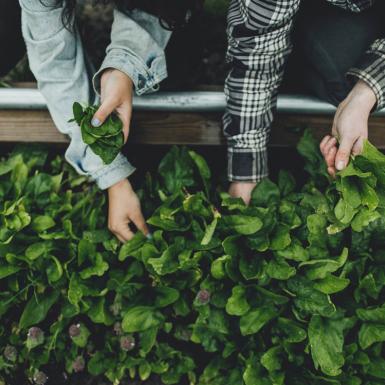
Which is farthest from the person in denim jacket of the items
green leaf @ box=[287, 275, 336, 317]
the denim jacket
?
green leaf @ box=[287, 275, 336, 317]

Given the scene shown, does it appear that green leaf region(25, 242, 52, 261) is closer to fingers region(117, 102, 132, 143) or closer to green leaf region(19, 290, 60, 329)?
green leaf region(19, 290, 60, 329)

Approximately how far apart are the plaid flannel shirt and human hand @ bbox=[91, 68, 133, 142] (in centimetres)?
27

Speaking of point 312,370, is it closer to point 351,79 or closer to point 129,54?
point 351,79

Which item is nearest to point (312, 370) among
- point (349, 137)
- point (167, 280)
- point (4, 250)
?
point (167, 280)

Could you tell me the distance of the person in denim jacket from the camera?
132 centimetres

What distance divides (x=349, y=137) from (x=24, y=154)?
0.97 m

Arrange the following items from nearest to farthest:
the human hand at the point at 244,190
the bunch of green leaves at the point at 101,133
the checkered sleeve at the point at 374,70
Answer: the bunch of green leaves at the point at 101,133
the checkered sleeve at the point at 374,70
the human hand at the point at 244,190

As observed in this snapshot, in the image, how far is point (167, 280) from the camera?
1455 mm

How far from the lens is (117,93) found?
129cm

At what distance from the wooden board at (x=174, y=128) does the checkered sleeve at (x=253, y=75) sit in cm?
17

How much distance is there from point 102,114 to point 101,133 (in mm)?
48

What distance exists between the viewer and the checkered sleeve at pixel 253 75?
1227 millimetres

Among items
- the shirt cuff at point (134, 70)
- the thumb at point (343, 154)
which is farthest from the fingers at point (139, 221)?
the thumb at point (343, 154)

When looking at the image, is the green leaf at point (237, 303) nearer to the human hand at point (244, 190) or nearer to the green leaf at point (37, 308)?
the human hand at point (244, 190)
